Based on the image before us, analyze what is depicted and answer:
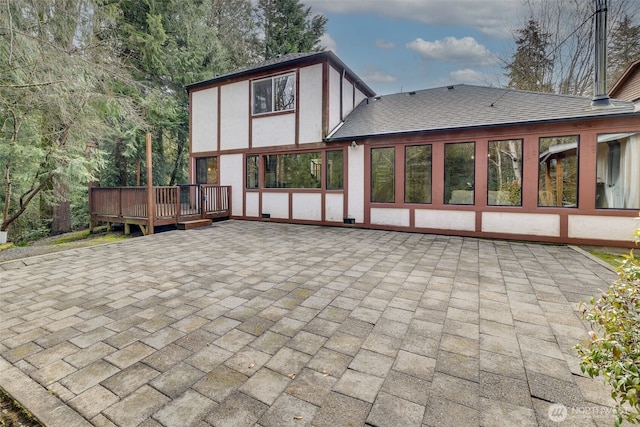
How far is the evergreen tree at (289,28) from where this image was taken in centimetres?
1723

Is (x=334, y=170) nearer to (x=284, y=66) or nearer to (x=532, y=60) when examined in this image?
(x=284, y=66)

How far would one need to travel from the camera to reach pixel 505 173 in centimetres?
702

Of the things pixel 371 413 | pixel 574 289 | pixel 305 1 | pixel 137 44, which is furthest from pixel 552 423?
pixel 305 1

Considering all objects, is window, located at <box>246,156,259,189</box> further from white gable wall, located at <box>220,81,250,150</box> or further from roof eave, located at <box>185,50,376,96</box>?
roof eave, located at <box>185,50,376,96</box>

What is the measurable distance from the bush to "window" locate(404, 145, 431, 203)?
257 inches

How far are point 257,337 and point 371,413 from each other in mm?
1159

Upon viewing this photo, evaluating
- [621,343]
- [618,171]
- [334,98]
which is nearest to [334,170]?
[334,98]

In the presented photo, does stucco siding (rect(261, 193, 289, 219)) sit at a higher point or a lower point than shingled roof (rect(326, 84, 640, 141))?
lower

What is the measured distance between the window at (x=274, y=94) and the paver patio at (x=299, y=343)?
6528 mm

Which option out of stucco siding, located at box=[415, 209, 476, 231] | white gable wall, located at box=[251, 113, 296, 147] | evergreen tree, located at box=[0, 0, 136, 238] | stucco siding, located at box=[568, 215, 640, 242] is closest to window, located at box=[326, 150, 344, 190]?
white gable wall, located at box=[251, 113, 296, 147]

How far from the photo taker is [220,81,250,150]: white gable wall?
10227 millimetres

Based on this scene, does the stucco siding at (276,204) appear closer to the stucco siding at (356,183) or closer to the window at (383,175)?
the stucco siding at (356,183)

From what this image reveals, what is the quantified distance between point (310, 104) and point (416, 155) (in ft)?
11.8

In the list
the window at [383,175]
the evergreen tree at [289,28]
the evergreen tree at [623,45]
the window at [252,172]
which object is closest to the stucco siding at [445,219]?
the window at [383,175]
